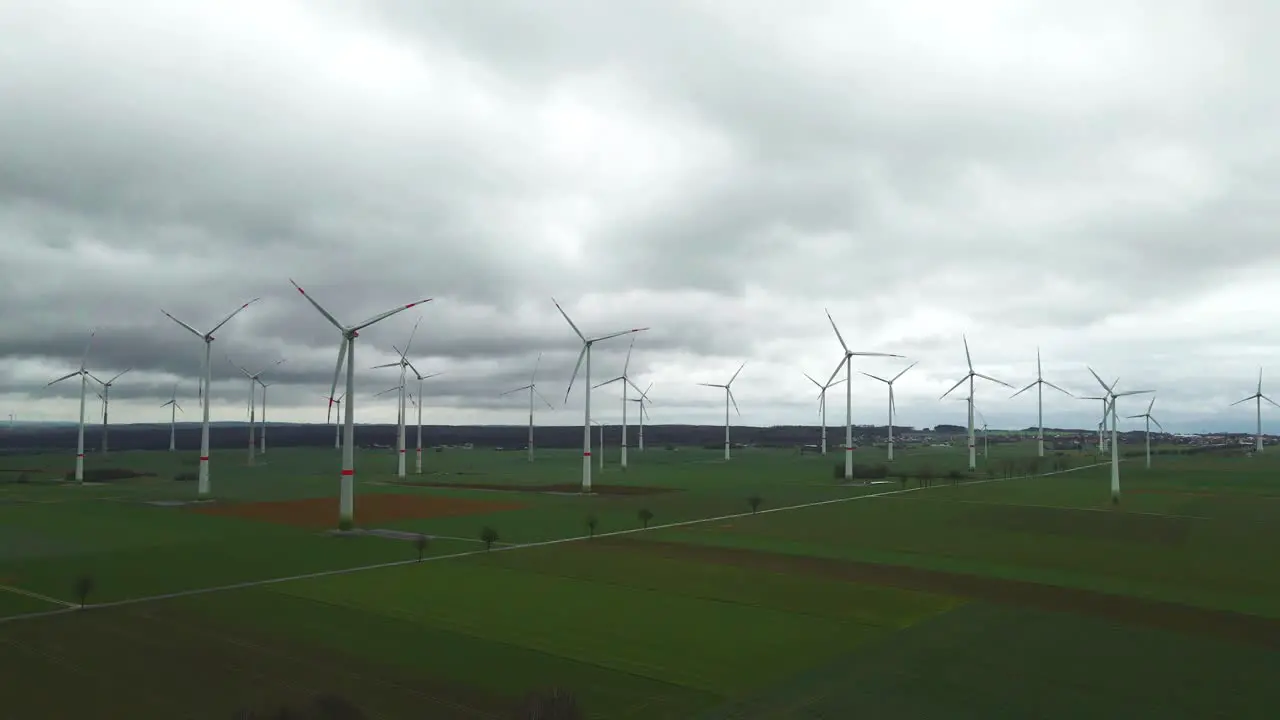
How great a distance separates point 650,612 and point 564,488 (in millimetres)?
72638

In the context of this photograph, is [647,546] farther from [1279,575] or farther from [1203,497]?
[1203,497]

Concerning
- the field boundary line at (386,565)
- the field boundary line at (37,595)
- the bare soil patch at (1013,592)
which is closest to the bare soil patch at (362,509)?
the field boundary line at (386,565)

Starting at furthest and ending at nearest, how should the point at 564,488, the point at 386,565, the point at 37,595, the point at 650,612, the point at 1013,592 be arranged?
the point at 564,488
the point at 386,565
the point at 1013,592
the point at 37,595
the point at 650,612

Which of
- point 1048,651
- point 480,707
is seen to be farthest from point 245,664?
point 1048,651

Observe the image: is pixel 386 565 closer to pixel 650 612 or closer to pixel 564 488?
pixel 650 612

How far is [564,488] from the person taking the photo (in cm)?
10456

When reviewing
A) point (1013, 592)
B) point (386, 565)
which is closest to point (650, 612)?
point (1013, 592)

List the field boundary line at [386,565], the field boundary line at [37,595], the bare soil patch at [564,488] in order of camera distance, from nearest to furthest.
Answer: the field boundary line at [386,565] < the field boundary line at [37,595] < the bare soil patch at [564,488]

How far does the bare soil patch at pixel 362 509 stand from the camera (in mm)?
68438

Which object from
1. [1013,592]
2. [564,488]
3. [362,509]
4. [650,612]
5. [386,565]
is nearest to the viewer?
[650,612]

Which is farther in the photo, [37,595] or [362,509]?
[362,509]

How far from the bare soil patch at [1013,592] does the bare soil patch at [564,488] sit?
148ft

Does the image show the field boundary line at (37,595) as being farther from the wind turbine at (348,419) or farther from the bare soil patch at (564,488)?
the bare soil patch at (564,488)

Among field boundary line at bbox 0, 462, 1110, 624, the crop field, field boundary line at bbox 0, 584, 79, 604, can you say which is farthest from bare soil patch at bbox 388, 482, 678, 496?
field boundary line at bbox 0, 584, 79, 604
